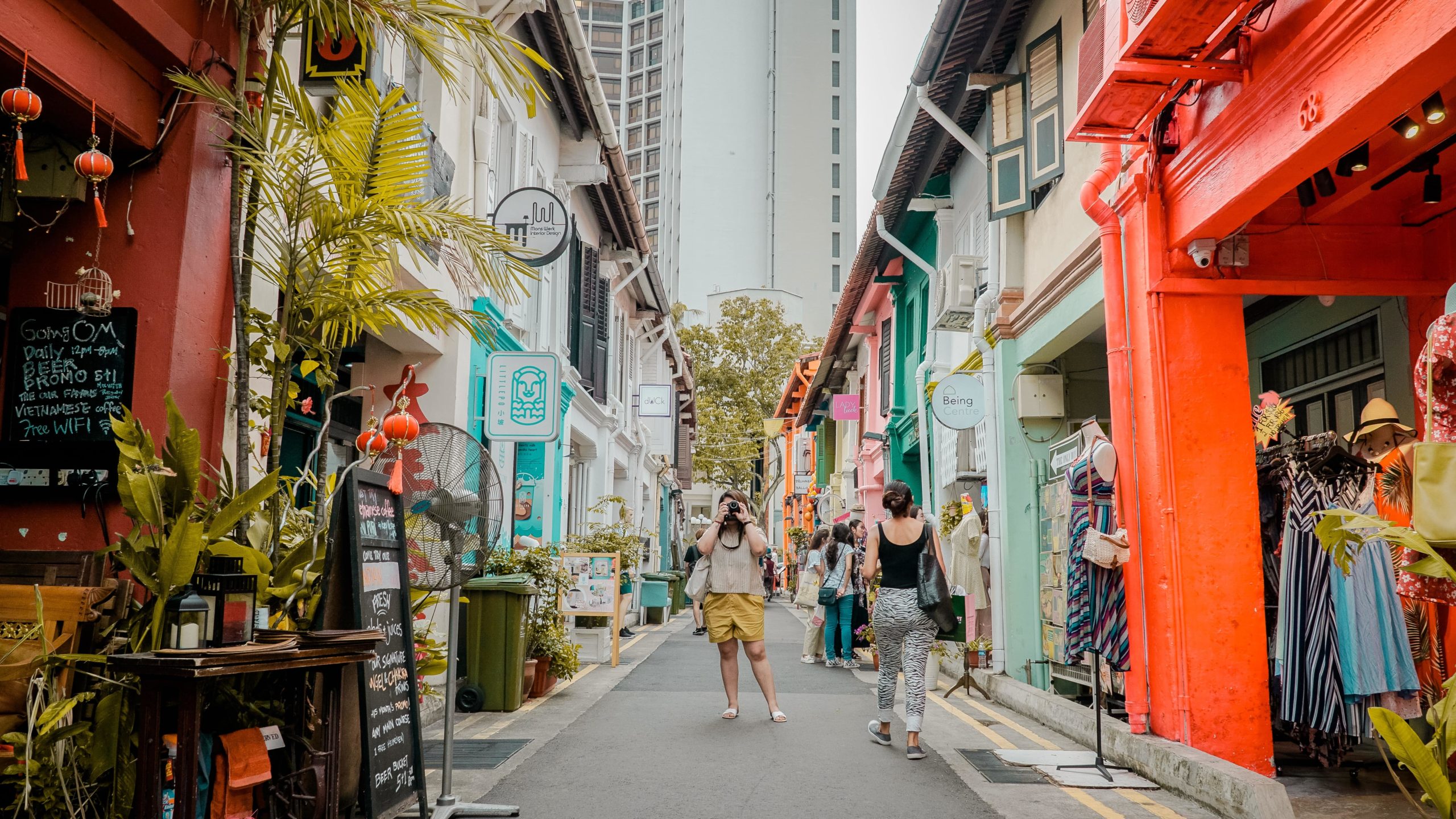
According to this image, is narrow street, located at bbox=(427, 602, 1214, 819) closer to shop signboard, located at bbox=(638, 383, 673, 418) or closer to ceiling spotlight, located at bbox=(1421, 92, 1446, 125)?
ceiling spotlight, located at bbox=(1421, 92, 1446, 125)

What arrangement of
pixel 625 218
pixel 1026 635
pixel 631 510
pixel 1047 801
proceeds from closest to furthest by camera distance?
pixel 1047 801
pixel 1026 635
pixel 625 218
pixel 631 510

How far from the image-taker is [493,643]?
892cm

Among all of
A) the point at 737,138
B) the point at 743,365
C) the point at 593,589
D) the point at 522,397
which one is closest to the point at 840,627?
the point at 593,589

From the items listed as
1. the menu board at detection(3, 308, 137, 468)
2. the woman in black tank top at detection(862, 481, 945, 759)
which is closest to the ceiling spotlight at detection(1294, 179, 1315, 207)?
the woman in black tank top at detection(862, 481, 945, 759)

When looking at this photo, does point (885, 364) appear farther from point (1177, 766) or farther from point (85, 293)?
point (85, 293)

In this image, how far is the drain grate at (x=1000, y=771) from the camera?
657cm

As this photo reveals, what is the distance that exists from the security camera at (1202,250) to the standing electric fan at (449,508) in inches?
175

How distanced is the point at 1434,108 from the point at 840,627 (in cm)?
940

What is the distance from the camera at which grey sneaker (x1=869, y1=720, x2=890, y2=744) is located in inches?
306

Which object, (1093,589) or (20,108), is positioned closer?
(20,108)

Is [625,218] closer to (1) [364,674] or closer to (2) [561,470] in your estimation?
(2) [561,470]

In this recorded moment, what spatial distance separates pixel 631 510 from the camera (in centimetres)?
2253

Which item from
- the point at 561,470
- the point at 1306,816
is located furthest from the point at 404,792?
the point at 561,470

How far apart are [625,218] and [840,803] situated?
1305cm
